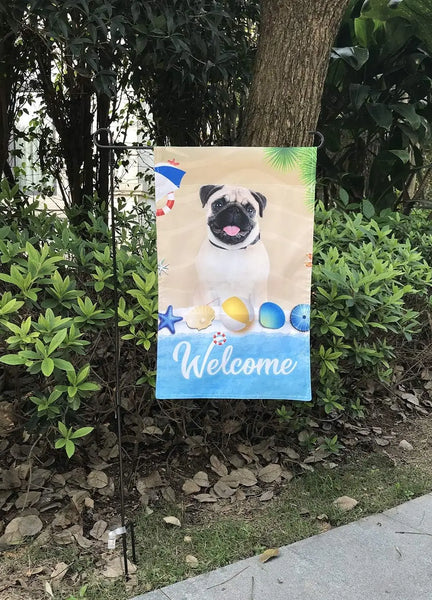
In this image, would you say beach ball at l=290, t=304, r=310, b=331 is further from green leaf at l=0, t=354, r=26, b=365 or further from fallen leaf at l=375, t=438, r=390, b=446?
fallen leaf at l=375, t=438, r=390, b=446

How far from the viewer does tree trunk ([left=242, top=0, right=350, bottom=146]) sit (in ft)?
11.8

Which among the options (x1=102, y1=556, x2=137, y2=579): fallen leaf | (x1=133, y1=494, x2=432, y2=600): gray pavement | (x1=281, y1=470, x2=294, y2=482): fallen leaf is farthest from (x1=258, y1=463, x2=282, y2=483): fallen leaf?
(x1=102, y1=556, x2=137, y2=579): fallen leaf

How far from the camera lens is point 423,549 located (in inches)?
104

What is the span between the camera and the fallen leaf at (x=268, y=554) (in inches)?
98.7

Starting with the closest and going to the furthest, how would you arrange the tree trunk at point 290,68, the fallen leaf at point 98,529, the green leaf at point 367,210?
the fallen leaf at point 98,529 → the tree trunk at point 290,68 → the green leaf at point 367,210

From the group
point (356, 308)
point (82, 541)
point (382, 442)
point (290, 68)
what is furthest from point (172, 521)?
point (290, 68)

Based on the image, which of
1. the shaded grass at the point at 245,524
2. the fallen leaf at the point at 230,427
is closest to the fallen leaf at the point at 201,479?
the shaded grass at the point at 245,524

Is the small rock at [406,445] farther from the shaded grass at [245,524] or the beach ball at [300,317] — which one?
the beach ball at [300,317]

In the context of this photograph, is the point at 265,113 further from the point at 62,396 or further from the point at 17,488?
the point at 17,488

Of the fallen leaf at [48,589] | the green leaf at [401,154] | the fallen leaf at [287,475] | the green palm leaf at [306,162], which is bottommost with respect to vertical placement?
the fallen leaf at [287,475]

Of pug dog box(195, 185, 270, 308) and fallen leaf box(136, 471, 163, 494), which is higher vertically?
pug dog box(195, 185, 270, 308)

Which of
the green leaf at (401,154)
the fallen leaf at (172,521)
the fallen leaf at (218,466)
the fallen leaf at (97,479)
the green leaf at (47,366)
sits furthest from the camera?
the green leaf at (401,154)

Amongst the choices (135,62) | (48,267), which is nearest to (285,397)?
(48,267)

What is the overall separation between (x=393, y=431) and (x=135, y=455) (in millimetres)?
1890
